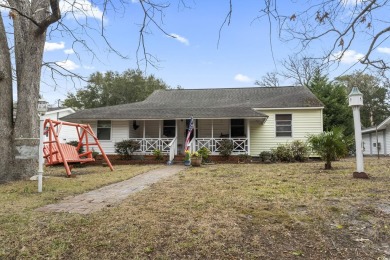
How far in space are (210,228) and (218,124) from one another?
14839 millimetres

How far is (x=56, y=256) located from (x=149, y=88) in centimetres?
3728

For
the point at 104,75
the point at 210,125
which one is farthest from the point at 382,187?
the point at 104,75

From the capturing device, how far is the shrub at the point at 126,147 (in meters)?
16.5

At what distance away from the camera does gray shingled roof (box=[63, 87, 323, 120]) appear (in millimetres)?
16895

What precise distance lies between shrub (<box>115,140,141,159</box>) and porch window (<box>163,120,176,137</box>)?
2671 mm

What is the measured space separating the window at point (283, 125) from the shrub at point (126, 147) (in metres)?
8.17

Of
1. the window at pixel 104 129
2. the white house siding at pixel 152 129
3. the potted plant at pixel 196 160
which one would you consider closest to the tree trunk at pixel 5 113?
the potted plant at pixel 196 160

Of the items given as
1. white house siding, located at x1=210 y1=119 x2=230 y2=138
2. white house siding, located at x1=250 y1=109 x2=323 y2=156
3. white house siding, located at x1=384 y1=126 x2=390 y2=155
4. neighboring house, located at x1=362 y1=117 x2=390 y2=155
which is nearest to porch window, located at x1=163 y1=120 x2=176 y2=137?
white house siding, located at x1=210 y1=119 x2=230 y2=138

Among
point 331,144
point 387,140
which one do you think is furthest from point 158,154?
point 387,140

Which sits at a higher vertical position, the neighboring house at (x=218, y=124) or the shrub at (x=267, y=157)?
the neighboring house at (x=218, y=124)

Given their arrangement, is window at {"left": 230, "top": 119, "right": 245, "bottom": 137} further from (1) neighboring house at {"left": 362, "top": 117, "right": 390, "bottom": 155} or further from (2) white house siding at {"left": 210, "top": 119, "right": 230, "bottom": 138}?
(1) neighboring house at {"left": 362, "top": 117, "right": 390, "bottom": 155}

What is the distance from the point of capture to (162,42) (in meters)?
4.34

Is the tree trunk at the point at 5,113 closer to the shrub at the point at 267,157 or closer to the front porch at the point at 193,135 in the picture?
the front porch at the point at 193,135

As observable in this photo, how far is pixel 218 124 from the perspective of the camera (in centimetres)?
1872
